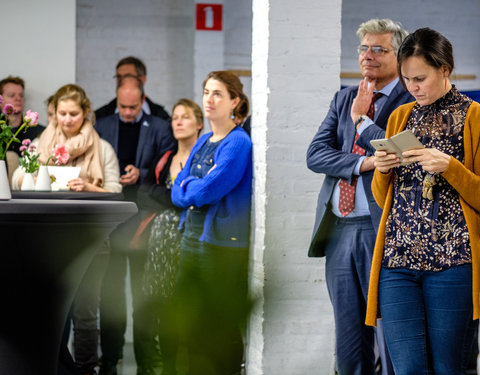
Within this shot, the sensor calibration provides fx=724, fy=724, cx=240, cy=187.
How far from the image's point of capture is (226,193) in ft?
12.1

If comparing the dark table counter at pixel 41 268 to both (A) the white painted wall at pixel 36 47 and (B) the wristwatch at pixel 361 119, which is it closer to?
(B) the wristwatch at pixel 361 119

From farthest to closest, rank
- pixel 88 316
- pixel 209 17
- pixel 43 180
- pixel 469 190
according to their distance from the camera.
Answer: pixel 209 17, pixel 88 316, pixel 43 180, pixel 469 190

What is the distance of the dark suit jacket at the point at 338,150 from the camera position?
269 centimetres

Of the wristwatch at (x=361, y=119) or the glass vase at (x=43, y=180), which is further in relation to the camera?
the glass vase at (x=43, y=180)

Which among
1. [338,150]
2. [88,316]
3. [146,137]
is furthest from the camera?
[146,137]

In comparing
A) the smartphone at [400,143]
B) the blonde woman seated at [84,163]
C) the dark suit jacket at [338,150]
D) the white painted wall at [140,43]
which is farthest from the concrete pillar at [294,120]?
the white painted wall at [140,43]

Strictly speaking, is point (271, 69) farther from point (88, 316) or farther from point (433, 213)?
point (88, 316)

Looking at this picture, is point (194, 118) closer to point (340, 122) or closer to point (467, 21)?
point (340, 122)

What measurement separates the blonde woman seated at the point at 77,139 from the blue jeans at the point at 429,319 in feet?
7.29

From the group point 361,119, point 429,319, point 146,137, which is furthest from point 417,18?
point 429,319

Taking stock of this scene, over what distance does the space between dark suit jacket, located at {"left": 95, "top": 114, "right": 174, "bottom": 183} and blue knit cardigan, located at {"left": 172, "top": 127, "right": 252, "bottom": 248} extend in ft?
2.76

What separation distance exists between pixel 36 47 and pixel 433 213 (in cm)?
374

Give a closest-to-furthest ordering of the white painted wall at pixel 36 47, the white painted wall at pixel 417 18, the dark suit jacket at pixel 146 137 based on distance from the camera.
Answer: the dark suit jacket at pixel 146 137 → the white painted wall at pixel 36 47 → the white painted wall at pixel 417 18

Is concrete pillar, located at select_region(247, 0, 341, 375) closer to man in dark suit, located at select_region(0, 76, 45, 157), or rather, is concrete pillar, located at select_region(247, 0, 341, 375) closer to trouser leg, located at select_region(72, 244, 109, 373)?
trouser leg, located at select_region(72, 244, 109, 373)
